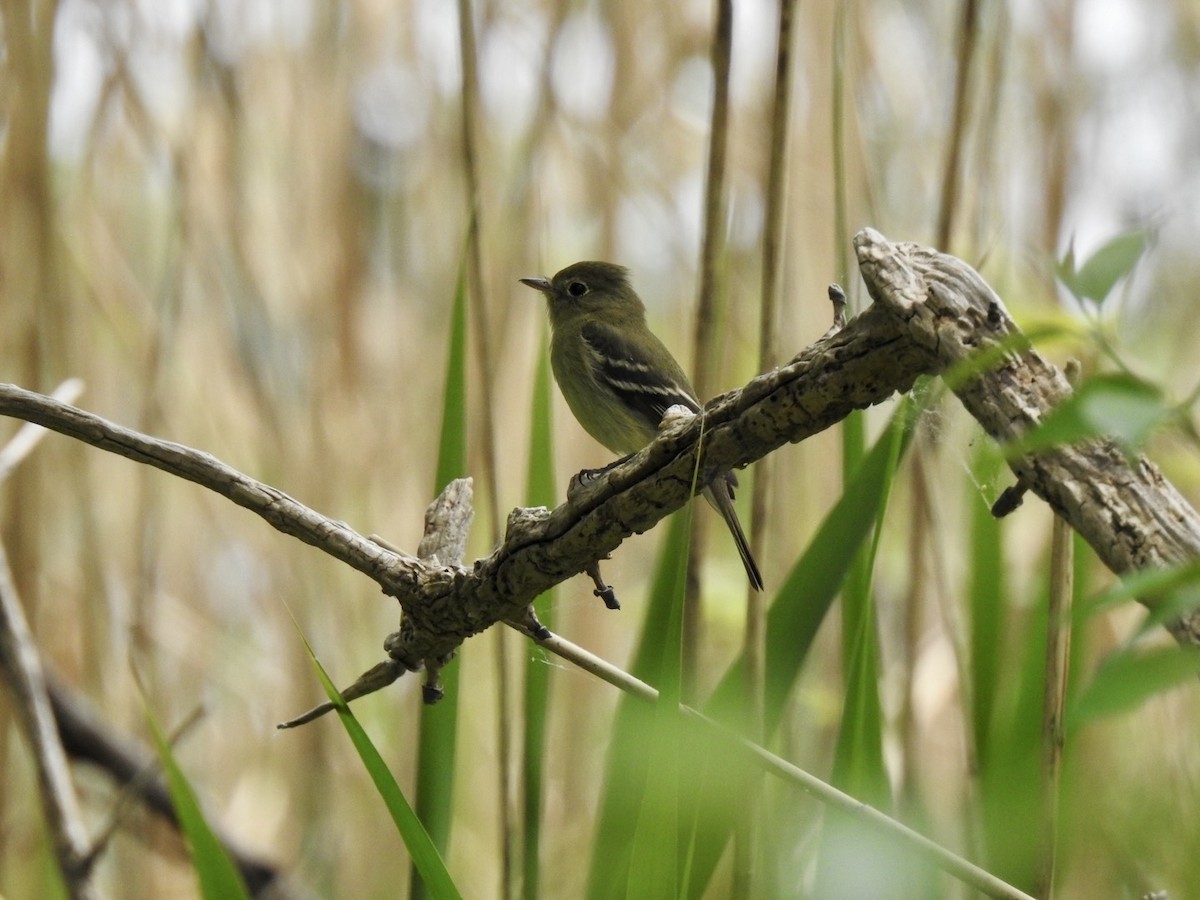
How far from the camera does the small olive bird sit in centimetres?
261

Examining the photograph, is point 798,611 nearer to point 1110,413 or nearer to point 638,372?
point 1110,413

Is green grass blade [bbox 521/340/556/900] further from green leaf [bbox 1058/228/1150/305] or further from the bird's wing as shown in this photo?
the bird's wing

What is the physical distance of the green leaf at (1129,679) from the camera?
1.86 feet

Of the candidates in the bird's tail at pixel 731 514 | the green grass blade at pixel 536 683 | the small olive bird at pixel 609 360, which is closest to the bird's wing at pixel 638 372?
the small olive bird at pixel 609 360

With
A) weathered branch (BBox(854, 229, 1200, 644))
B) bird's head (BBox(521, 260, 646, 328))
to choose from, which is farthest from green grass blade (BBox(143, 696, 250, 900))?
bird's head (BBox(521, 260, 646, 328))

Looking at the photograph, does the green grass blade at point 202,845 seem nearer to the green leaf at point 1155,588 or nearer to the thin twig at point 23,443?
the thin twig at point 23,443

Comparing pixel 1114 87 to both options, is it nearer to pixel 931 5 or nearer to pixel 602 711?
pixel 931 5

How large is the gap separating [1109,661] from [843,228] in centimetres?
91

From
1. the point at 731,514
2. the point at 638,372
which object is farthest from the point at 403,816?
the point at 638,372

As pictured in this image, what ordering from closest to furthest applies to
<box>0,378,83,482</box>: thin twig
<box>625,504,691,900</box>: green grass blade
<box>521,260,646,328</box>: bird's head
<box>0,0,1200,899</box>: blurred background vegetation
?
1. <box>625,504,691,900</box>: green grass blade
2. <box>0,378,83,482</box>: thin twig
3. <box>0,0,1200,899</box>: blurred background vegetation
4. <box>521,260,646,328</box>: bird's head

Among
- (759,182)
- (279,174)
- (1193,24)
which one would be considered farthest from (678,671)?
(1193,24)

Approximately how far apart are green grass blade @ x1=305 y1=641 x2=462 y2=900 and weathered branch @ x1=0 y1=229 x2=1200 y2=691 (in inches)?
5.5

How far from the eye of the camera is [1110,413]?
60 cm

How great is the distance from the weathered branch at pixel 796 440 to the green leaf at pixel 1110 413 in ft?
0.20
